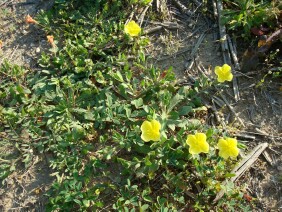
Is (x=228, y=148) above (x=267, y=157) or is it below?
above

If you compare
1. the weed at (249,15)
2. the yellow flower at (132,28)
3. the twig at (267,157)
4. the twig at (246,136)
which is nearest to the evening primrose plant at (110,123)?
the yellow flower at (132,28)

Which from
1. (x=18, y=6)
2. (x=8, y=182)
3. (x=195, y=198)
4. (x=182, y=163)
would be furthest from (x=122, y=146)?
(x=18, y=6)

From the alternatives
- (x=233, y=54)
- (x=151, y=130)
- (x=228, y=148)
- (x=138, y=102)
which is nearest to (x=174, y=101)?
(x=138, y=102)

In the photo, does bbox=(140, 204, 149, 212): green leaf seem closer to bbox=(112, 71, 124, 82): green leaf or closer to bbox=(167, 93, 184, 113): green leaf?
bbox=(167, 93, 184, 113): green leaf

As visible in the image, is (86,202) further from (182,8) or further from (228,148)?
(182,8)

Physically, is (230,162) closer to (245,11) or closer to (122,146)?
(122,146)

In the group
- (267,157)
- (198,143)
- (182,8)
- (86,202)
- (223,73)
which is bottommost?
(267,157)

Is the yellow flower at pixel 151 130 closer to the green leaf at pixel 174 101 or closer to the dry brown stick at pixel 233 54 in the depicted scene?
the green leaf at pixel 174 101
